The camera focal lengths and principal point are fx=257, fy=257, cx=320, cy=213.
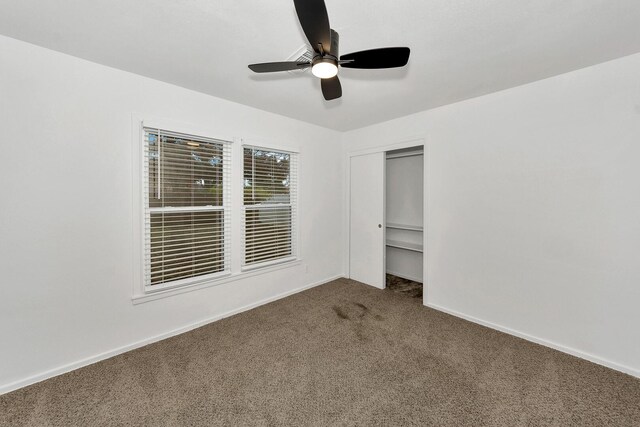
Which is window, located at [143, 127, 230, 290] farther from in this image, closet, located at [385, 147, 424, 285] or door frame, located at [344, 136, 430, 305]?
closet, located at [385, 147, 424, 285]

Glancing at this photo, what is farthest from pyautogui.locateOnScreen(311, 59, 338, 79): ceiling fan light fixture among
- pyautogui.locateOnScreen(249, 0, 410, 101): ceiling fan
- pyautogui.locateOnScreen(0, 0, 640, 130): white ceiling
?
pyautogui.locateOnScreen(0, 0, 640, 130): white ceiling

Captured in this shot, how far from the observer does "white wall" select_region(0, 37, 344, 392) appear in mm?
1918

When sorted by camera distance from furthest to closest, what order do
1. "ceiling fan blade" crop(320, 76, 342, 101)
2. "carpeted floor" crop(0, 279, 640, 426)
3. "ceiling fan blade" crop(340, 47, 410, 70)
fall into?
"ceiling fan blade" crop(320, 76, 342, 101), "carpeted floor" crop(0, 279, 640, 426), "ceiling fan blade" crop(340, 47, 410, 70)

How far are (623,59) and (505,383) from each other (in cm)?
278

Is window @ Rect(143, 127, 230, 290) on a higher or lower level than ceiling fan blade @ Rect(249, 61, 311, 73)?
lower

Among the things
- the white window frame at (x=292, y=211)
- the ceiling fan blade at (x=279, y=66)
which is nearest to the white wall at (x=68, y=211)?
the white window frame at (x=292, y=211)

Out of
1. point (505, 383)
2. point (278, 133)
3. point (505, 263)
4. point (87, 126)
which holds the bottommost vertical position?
point (505, 383)

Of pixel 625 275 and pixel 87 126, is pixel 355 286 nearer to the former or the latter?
pixel 625 275

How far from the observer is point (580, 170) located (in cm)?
231

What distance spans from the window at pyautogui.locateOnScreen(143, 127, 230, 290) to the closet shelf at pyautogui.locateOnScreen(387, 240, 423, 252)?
2747mm

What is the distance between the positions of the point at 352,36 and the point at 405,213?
10.7 feet

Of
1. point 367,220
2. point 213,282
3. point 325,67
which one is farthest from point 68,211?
point 367,220

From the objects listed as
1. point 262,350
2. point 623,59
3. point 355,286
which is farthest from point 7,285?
point 623,59

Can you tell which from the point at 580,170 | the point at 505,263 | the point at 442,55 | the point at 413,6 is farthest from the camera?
the point at 505,263
